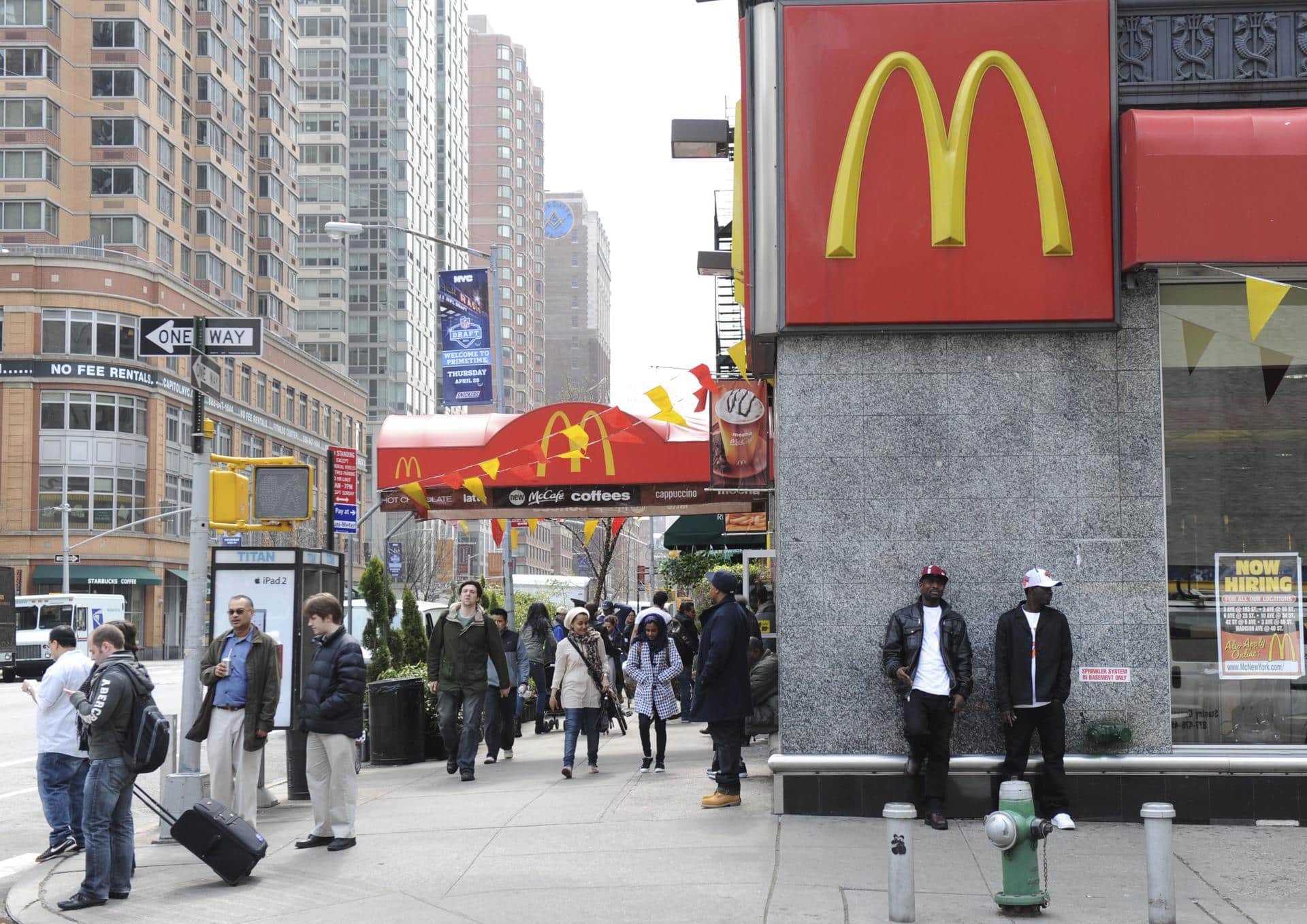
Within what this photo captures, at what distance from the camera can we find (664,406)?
51.1ft

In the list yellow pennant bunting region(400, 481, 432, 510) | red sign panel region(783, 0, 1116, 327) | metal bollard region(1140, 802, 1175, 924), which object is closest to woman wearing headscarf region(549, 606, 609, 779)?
yellow pennant bunting region(400, 481, 432, 510)

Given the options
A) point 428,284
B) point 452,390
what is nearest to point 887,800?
point 452,390

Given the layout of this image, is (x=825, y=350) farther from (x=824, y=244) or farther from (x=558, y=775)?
(x=558, y=775)

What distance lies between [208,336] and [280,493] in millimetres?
1395

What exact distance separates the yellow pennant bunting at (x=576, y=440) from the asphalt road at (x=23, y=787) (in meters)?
4.93

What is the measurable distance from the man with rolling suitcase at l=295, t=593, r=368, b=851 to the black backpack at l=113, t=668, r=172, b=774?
127cm

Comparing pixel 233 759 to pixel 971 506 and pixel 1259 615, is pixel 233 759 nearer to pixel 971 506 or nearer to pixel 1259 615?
pixel 971 506

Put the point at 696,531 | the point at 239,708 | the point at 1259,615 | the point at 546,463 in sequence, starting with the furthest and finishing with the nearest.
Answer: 1. the point at 696,531
2. the point at 546,463
3. the point at 1259,615
4. the point at 239,708

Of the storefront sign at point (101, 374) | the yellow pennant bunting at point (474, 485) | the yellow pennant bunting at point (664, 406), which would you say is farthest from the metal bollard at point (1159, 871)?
the storefront sign at point (101, 374)

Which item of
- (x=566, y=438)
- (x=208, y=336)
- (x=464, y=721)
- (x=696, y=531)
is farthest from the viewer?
(x=696, y=531)

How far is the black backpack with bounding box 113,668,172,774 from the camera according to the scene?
8867mm

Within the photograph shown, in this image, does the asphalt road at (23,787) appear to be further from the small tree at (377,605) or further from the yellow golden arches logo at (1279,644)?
the yellow golden arches logo at (1279,644)

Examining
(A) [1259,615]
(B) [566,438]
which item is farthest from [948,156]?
(B) [566,438]

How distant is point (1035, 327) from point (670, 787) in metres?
5.27
